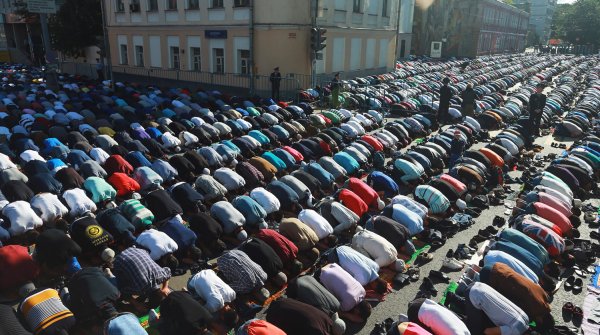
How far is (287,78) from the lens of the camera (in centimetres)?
2544

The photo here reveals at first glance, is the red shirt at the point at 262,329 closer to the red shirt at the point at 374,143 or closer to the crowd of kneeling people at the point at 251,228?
the crowd of kneeling people at the point at 251,228

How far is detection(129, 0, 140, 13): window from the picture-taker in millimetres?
32812

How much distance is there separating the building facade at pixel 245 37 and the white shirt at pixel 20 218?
18.3 m

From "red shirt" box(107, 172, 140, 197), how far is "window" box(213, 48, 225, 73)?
1838 cm

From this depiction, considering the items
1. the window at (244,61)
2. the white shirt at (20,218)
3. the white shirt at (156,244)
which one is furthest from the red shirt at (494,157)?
the window at (244,61)

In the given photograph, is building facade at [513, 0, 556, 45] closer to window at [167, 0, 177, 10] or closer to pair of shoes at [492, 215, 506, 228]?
window at [167, 0, 177, 10]

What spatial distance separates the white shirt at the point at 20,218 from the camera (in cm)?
871

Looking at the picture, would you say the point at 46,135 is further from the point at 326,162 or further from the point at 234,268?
the point at 234,268

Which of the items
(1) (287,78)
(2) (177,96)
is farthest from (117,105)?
(1) (287,78)

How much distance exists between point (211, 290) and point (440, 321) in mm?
3371

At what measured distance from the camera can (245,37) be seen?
26.5m

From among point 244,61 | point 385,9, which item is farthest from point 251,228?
point 385,9

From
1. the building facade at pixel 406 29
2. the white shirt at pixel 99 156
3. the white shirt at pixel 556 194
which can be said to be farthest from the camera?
the building facade at pixel 406 29

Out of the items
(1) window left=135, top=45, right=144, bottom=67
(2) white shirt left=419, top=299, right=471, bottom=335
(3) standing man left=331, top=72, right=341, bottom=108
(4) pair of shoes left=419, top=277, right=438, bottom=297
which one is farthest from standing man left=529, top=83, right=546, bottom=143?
(1) window left=135, top=45, right=144, bottom=67
